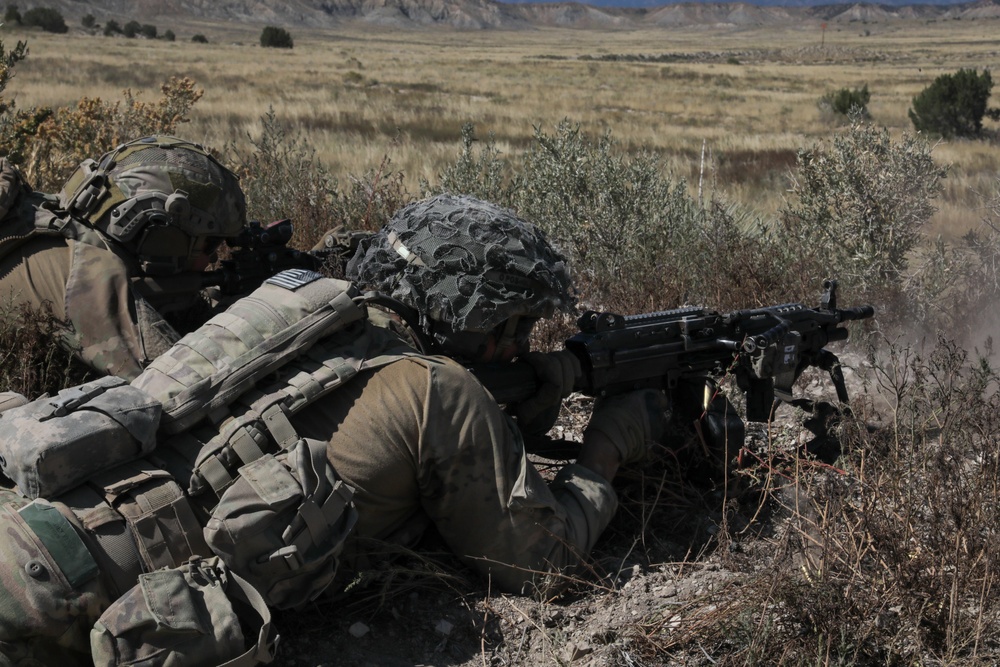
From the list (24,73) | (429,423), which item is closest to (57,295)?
(429,423)

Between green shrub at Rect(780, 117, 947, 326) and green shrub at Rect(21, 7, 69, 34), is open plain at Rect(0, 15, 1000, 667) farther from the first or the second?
green shrub at Rect(21, 7, 69, 34)

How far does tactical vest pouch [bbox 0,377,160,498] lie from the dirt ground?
879 millimetres

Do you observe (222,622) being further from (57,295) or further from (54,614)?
(57,295)

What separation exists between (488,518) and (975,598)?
1491 mm

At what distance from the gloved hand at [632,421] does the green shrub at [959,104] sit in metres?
23.9

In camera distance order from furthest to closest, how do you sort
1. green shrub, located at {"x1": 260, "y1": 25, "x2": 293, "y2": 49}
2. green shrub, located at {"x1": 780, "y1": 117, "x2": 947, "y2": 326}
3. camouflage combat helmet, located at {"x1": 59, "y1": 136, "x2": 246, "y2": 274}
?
1. green shrub, located at {"x1": 260, "y1": 25, "x2": 293, "y2": 49}
2. green shrub, located at {"x1": 780, "y1": 117, "x2": 947, "y2": 326}
3. camouflage combat helmet, located at {"x1": 59, "y1": 136, "x2": 246, "y2": 274}

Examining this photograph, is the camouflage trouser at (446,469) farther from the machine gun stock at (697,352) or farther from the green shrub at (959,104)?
the green shrub at (959,104)

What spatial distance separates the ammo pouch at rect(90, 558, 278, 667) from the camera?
2250 mm

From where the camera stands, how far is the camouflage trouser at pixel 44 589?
226 cm

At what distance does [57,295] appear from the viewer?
4.09 m

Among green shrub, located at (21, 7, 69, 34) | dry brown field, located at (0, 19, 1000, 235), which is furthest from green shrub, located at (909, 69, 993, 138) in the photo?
green shrub, located at (21, 7, 69, 34)

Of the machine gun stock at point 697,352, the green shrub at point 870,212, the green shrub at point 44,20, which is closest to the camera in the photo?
the machine gun stock at point 697,352

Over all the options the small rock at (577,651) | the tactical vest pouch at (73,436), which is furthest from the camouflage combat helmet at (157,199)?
the small rock at (577,651)

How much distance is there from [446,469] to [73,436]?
40.7 inches
